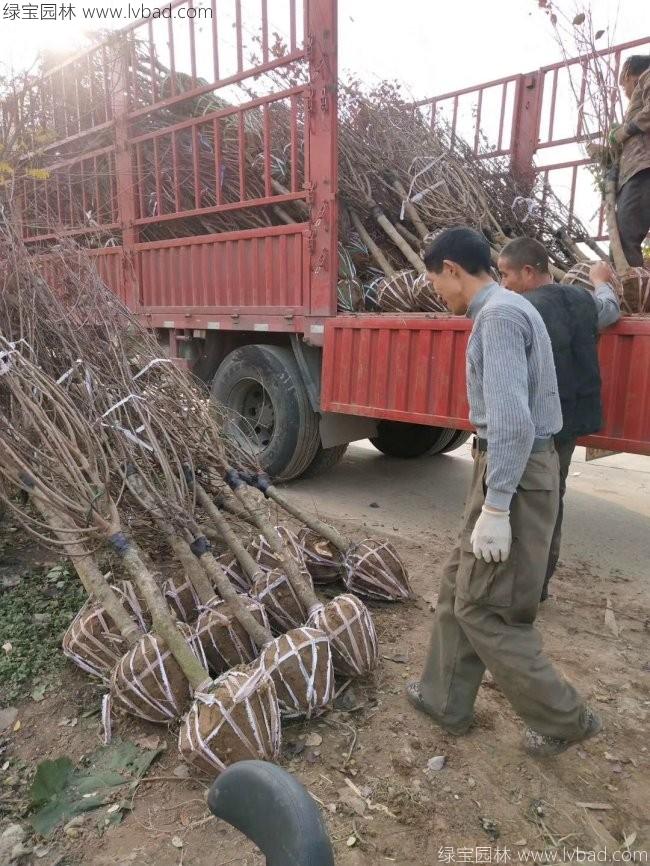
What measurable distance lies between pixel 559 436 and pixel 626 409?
0.59m

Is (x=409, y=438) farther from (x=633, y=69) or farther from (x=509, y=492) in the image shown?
(x=509, y=492)

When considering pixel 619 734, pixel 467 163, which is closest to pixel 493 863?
pixel 619 734

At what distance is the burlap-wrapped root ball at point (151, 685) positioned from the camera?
2.18 metres

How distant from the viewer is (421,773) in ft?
6.79

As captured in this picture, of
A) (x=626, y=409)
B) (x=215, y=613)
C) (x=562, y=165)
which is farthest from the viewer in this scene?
(x=562, y=165)

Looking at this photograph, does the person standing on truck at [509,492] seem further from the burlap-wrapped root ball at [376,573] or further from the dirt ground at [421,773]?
the burlap-wrapped root ball at [376,573]

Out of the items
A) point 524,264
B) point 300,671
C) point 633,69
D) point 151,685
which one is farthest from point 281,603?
point 633,69

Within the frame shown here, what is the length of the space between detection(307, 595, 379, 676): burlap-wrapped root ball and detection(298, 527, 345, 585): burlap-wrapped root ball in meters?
0.69

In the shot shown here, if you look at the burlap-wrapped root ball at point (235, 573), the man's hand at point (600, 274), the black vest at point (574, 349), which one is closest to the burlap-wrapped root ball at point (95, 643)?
the burlap-wrapped root ball at point (235, 573)

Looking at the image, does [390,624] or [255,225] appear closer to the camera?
[390,624]

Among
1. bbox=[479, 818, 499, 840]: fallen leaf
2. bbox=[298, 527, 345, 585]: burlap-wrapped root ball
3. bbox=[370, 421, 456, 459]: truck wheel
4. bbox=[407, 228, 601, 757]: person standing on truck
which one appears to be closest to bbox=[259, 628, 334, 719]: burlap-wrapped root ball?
bbox=[407, 228, 601, 757]: person standing on truck

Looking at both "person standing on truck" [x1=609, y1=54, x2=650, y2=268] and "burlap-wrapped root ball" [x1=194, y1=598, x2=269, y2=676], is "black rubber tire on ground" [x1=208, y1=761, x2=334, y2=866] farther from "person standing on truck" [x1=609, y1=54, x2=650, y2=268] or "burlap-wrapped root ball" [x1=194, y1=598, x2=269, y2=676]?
"person standing on truck" [x1=609, y1=54, x2=650, y2=268]

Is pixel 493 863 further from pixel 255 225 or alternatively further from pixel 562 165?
pixel 562 165

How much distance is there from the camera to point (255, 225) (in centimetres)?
533
